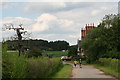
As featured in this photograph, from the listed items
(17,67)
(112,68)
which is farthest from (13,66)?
(112,68)

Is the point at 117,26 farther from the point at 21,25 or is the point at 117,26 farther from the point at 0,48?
the point at 0,48

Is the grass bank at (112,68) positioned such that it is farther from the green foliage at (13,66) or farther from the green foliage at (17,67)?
the green foliage at (13,66)

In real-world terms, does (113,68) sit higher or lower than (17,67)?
lower

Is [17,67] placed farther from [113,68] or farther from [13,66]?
[113,68]

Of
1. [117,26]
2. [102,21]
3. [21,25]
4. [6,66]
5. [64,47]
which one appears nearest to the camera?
[6,66]

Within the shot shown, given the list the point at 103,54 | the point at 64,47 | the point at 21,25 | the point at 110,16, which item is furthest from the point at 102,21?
the point at 64,47

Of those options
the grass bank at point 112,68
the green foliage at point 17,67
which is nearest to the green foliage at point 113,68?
the grass bank at point 112,68

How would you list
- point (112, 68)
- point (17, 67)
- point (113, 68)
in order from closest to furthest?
point (17, 67), point (113, 68), point (112, 68)

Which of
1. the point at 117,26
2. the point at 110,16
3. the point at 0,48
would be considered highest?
the point at 110,16

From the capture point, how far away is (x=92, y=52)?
77.9 metres

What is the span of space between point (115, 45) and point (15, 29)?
18151 millimetres

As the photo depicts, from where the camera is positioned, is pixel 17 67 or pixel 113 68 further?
pixel 113 68

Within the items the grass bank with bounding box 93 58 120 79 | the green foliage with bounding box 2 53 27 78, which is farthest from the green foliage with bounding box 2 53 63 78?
the grass bank with bounding box 93 58 120 79

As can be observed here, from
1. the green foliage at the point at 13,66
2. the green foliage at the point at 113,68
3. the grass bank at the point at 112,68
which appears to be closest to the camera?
the green foliage at the point at 13,66
